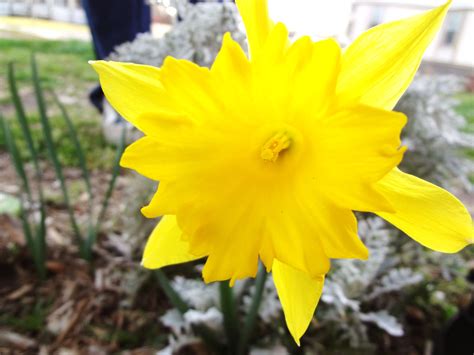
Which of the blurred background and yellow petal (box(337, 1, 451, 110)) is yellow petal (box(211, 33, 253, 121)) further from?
the blurred background

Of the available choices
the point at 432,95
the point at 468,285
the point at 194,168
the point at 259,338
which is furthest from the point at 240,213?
the point at 468,285

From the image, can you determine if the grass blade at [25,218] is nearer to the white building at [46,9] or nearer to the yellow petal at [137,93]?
the yellow petal at [137,93]

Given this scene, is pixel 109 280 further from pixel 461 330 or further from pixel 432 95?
pixel 432 95

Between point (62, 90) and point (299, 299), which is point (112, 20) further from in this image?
point (299, 299)

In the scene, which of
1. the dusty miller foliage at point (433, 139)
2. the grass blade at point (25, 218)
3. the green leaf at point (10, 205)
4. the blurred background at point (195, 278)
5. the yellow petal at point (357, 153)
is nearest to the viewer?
the yellow petal at point (357, 153)

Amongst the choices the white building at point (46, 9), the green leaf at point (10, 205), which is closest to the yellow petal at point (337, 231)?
the green leaf at point (10, 205)

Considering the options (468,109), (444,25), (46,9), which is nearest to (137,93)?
(468,109)
